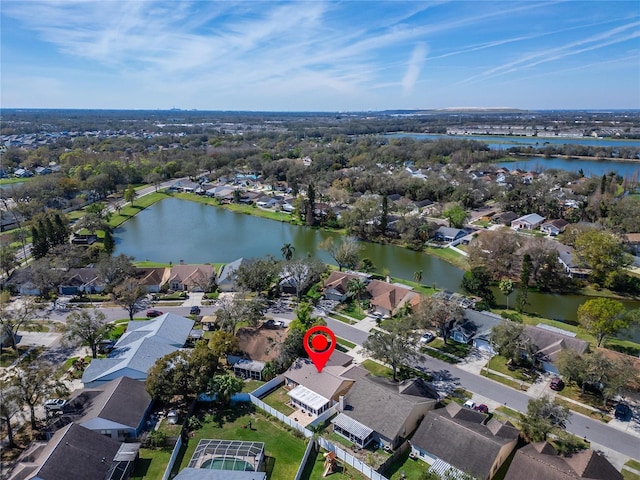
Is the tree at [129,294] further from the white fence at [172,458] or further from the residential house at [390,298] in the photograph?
the residential house at [390,298]

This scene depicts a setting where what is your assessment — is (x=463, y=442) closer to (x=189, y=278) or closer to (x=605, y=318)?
(x=605, y=318)

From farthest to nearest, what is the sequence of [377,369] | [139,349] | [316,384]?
[377,369] < [139,349] < [316,384]

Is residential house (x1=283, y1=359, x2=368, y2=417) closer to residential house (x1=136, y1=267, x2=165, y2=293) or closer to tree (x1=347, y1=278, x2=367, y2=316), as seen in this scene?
tree (x1=347, y1=278, x2=367, y2=316)

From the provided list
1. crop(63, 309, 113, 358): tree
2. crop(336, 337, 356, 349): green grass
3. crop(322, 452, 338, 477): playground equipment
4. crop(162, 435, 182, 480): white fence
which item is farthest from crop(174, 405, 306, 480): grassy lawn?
crop(63, 309, 113, 358): tree

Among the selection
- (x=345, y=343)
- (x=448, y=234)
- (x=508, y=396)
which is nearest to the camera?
(x=508, y=396)

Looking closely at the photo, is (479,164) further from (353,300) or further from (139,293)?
(139,293)

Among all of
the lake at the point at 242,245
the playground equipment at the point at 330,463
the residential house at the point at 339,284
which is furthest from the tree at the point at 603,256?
the playground equipment at the point at 330,463

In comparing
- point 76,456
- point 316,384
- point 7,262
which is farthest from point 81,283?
point 316,384

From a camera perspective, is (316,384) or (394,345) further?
(394,345)
